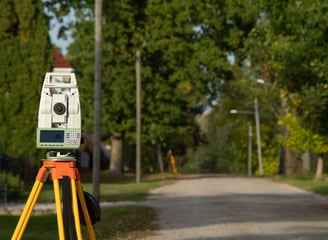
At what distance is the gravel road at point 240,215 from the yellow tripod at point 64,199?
7.63 metres

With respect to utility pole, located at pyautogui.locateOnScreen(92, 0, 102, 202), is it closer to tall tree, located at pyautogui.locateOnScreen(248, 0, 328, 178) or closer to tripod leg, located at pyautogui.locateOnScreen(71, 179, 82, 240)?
tall tree, located at pyautogui.locateOnScreen(248, 0, 328, 178)

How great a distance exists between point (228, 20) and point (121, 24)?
19.6 feet

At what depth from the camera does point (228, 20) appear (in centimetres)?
4966

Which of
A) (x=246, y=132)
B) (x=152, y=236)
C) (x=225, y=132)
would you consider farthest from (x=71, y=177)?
(x=225, y=132)

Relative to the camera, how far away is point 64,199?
27.1 ft

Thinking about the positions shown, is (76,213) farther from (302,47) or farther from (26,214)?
(302,47)

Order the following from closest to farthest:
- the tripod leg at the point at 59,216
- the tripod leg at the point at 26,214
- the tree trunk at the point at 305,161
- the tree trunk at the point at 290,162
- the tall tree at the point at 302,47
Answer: the tripod leg at the point at 59,216
the tripod leg at the point at 26,214
the tall tree at the point at 302,47
the tree trunk at the point at 290,162
the tree trunk at the point at 305,161

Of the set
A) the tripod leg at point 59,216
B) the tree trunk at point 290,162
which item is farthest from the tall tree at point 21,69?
the tripod leg at point 59,216

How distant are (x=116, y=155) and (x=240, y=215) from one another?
3176 cm

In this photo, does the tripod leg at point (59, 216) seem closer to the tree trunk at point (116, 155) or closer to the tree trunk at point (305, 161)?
the tree trunk at point (116, 155)

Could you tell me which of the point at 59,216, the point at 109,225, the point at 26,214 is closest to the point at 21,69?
the point at 109,225

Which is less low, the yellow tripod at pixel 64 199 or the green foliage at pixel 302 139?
the green foliage at pixel 302 139

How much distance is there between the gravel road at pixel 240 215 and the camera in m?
16.5

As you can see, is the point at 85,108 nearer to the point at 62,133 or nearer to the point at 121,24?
the point at 121,24
